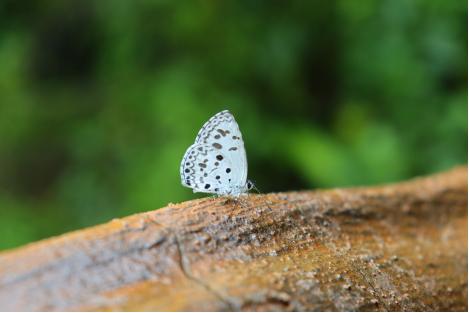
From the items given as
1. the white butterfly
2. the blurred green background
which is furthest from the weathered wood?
the blurred green background

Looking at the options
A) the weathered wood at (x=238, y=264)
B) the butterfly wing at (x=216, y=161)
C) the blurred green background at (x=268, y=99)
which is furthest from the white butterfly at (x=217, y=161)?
the blurred green background at (x=268, y=99)

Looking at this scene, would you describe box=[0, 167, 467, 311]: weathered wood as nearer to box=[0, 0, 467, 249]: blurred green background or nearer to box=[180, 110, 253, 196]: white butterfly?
Result: box=[180, 110, 253, 196]: white butterfly

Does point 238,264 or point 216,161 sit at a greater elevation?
point 216,161

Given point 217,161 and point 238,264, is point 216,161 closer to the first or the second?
point 217,161

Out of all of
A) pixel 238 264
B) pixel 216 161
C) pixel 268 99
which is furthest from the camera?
pixel 268 99

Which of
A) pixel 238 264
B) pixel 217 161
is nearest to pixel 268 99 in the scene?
pixel 217 161

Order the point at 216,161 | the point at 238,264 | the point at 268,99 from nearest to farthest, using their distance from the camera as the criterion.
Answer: the point at 238,264, the point at 216,161, the point at 268,99
